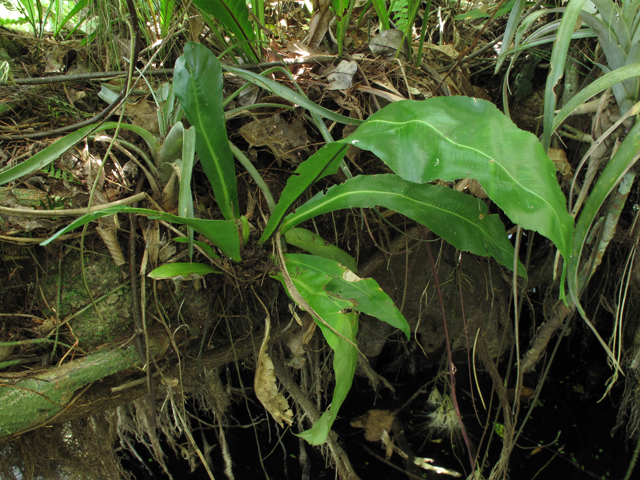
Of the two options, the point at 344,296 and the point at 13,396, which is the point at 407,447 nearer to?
the point at 344,296

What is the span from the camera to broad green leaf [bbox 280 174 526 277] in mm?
735

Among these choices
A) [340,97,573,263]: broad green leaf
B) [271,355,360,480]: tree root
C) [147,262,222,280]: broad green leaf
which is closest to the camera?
[340,97,573,263]: broad green leaf

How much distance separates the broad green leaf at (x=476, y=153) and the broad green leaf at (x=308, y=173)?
0.24 feet

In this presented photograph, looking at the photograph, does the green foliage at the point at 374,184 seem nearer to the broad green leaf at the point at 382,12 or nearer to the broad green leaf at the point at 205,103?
the broad green leaf at the point at 205,103

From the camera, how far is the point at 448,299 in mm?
1404

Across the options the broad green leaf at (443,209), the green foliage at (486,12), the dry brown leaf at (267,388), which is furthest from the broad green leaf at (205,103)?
the green foliage at (486,12)

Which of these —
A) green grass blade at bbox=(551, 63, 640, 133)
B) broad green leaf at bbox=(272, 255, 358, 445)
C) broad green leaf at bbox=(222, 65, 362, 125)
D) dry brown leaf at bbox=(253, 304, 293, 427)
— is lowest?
dry brown leaf at bbox=(253, 304, 293, 427)

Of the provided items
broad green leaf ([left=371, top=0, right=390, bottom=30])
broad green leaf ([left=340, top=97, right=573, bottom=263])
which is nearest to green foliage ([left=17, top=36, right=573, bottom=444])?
broad green leaf ([left=340, top=97, right=573, bottom=263])

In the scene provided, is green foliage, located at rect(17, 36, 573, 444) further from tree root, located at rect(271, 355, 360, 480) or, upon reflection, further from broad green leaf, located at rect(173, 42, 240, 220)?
tree root, located at rect(271, 355, 360, 480)

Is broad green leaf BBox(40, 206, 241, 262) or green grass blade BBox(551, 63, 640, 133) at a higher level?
green grass blade BBox(551, 63, 640, 133)

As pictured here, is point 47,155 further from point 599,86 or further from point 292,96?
point 599,86

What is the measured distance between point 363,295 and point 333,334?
0.10 metres

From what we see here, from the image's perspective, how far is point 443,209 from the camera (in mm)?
748

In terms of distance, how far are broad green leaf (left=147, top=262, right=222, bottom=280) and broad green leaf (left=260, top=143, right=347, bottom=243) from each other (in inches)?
6.8
